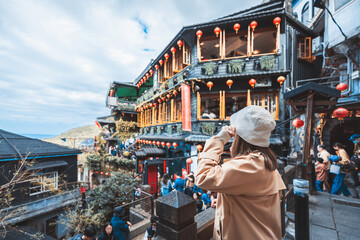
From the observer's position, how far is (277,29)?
10.5 meters

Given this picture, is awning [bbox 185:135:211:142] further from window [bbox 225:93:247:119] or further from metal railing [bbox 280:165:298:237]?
metal railing [bbox 280:165:298:237]

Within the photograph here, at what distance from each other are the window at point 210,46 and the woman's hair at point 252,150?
11.6m

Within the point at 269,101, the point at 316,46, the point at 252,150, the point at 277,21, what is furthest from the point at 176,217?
the point at 316,46

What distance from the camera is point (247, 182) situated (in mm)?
1320

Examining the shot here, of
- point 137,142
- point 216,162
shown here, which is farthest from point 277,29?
point 137,142

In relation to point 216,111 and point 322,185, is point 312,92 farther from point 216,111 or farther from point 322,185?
point 216,111

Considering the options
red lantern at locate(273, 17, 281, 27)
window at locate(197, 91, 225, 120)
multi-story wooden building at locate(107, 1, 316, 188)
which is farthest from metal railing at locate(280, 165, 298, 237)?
red lantern at locate(273, 17, 281, 27)

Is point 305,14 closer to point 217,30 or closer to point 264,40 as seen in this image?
point 264,40

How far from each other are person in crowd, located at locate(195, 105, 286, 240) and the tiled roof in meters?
13.1

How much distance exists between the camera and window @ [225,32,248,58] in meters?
11.6

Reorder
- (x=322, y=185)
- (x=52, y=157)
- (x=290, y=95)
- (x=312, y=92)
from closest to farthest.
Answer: (x=312, y=92)
(x=290, y=95)
(x=322, y=185)
(x=52, y=157)

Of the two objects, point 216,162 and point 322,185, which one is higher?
point 216,162

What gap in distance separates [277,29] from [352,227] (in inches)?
430

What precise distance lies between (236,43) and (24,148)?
1741cm
